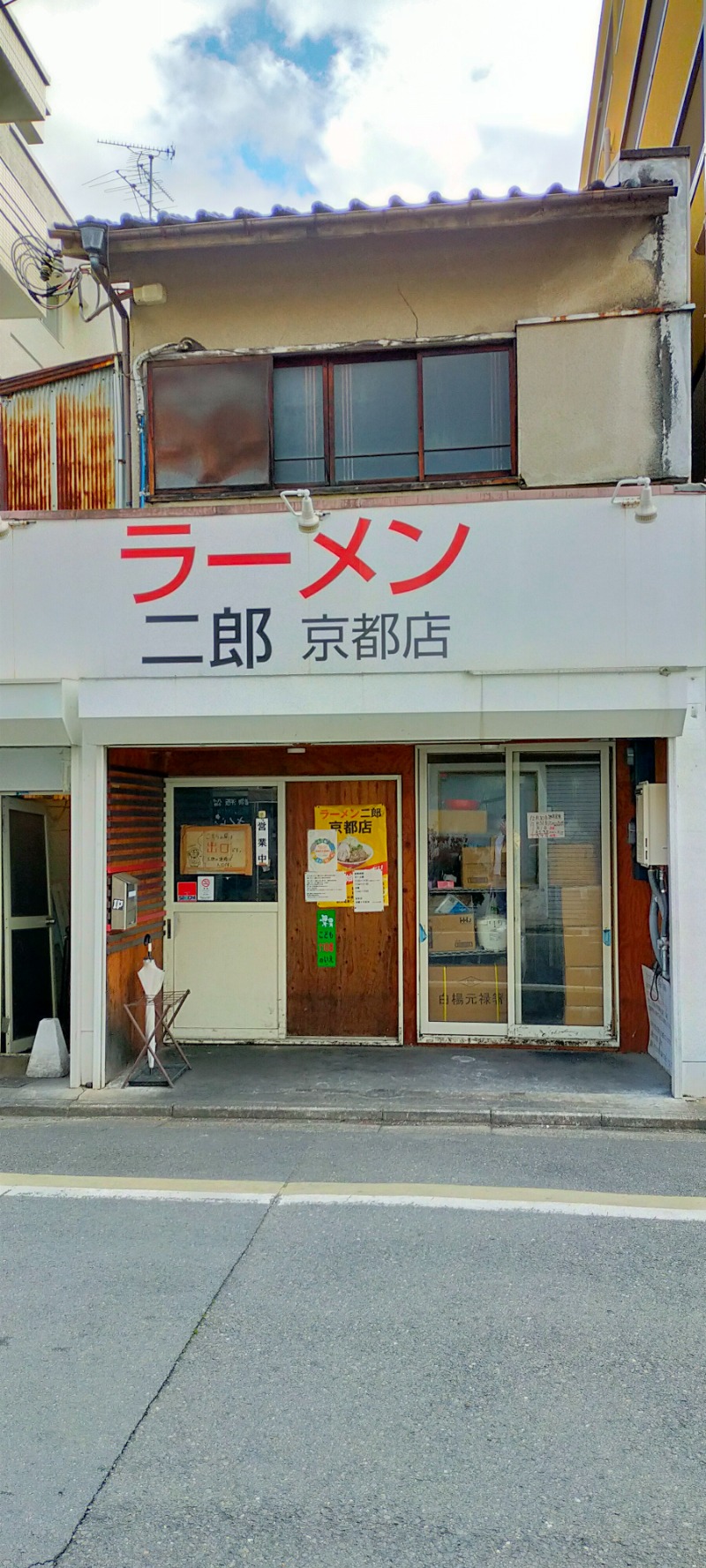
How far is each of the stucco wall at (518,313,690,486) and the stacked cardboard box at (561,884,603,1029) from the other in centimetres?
382

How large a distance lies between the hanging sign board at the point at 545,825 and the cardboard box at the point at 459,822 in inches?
17.1

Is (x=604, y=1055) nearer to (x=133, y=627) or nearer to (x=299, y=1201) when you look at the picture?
(x=299, y=1201)

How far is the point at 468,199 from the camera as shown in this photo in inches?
327

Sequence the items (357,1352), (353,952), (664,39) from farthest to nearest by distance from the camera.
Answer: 1. (664,39)
2. (353,952)
3. (357,1352)

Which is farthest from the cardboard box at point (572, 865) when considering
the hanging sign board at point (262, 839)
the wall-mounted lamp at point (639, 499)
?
the wall-mounted lamp at point (639, 499)

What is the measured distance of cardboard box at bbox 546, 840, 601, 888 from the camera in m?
9.20

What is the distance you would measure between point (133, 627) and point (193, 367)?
285 centimetres

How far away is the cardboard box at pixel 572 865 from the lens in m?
9.20

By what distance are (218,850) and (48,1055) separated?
8.17 feet

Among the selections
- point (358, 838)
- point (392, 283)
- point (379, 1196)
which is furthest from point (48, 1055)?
point (392, 283)

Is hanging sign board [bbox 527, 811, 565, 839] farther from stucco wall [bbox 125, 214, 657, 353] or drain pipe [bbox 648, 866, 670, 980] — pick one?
stucco wall [bbox 125, 214, 657, 353]

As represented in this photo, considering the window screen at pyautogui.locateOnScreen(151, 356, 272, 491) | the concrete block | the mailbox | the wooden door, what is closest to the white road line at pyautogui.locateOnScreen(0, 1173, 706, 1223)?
the concrete block

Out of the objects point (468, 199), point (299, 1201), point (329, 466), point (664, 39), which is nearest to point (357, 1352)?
point (299, 1201)

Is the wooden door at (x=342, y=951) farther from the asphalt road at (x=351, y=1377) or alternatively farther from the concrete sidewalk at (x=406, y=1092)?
the asphalt road at (x=351, y=1377)
